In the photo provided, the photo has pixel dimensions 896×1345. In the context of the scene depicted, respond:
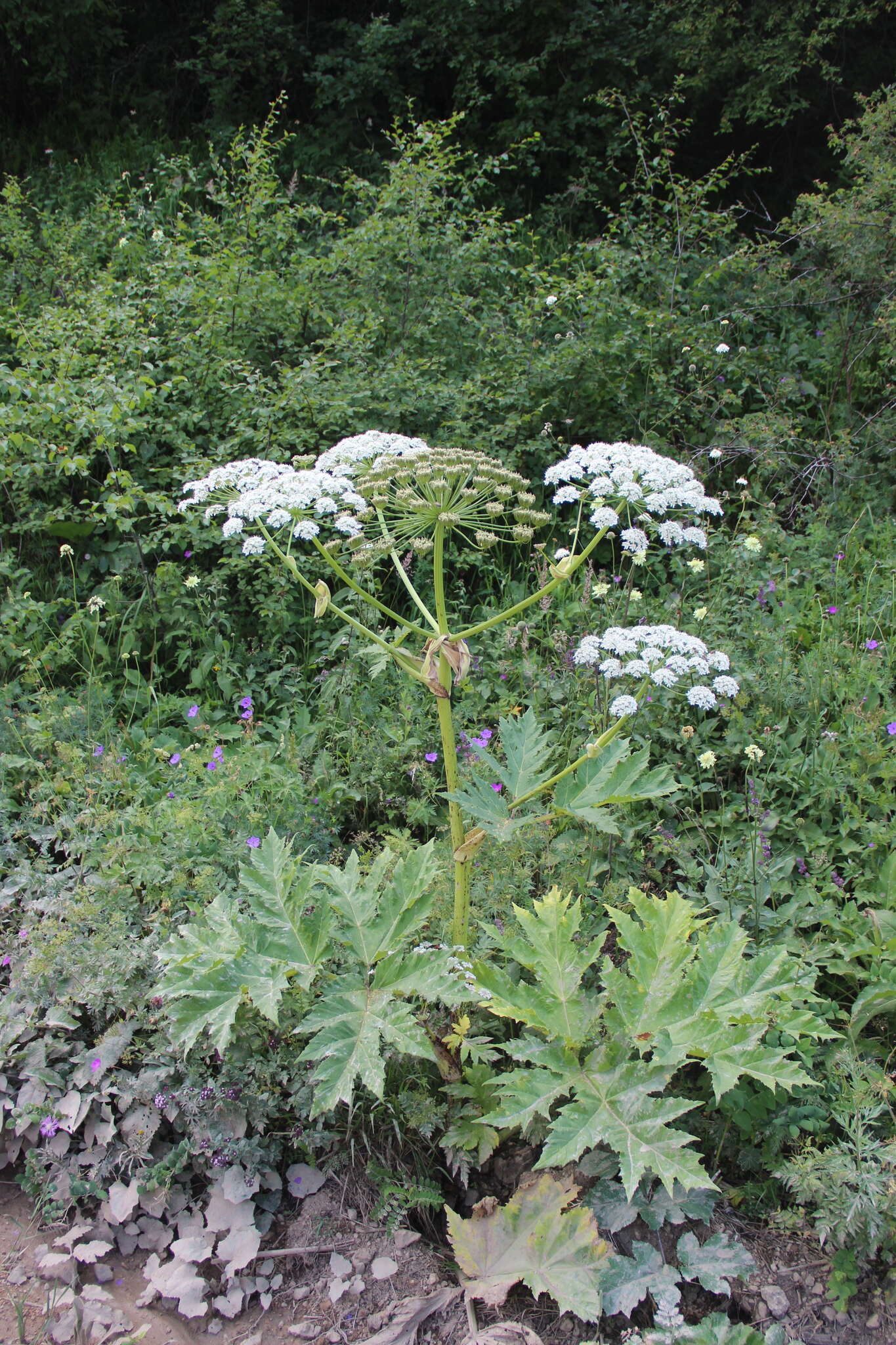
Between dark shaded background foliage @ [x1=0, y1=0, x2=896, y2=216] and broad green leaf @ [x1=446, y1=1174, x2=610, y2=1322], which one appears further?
dark shaded background foliage @ [x1=0, y1=0, x2=896, y2=216]

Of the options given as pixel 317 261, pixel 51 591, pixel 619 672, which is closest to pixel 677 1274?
pixel 619 672

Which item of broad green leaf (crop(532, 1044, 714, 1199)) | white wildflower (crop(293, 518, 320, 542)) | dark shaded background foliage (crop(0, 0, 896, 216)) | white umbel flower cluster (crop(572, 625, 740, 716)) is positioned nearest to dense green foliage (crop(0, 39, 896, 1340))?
broad green leaf (crop(532, 1044, 714, 1199))

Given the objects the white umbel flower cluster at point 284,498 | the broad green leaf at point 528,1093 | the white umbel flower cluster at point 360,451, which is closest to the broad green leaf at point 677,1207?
the broad green leaf at point 528,1093

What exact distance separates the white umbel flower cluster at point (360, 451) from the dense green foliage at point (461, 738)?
2.78 ft

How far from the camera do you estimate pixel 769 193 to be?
980 centimetres

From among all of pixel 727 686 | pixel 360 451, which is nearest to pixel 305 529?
pixel 360 451

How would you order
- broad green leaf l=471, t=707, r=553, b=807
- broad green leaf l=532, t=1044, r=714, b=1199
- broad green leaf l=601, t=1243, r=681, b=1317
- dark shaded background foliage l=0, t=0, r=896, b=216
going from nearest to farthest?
broad green leaf l=532, t=1044, r=714, b=1199 < broad green leaf l=601, t=1243, r=681, b=1317 < broad green leaf l=471, t=707, r=553, b=807 < dark shaded background foliage l=0, t=0, r=896, b=216

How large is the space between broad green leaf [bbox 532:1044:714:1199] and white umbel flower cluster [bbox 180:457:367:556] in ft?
4.54

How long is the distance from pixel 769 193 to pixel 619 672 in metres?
9.64

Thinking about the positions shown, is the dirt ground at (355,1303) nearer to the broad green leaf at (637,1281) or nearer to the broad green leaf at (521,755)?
the broad green leaf at (637,1281)

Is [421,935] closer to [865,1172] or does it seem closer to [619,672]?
[619,672]

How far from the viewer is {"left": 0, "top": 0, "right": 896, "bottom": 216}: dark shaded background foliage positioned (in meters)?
8.41

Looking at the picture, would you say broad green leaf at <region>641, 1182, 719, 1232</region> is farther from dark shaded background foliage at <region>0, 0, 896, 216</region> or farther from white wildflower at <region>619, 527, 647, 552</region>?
dark shaded background foliage at <region>0, 0, 896, 216</region>

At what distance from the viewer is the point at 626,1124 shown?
187cm
